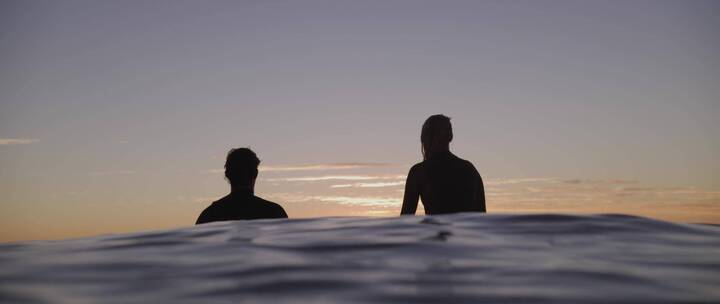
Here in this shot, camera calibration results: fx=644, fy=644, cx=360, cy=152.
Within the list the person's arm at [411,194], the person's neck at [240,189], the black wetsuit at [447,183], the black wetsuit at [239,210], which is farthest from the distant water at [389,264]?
the person's arm at [411,194]

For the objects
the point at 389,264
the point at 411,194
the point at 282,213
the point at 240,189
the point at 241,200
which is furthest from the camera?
the point at 411,194

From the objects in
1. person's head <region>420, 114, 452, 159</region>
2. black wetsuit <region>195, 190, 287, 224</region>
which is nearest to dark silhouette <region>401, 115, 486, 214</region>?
person's head <region>420, 114, 452, 159</region>

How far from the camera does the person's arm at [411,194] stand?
24.8 ft

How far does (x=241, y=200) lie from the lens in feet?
23.3

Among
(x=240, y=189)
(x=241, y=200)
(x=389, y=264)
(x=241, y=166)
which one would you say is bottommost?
(x=389, y=264)

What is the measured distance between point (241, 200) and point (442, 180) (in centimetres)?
231

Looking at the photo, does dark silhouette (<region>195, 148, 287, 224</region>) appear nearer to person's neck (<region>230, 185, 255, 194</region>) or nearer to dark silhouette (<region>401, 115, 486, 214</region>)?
person's neck (<region>230, 185, 255, 194</region>)

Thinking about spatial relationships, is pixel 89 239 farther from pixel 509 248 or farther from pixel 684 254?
pixel 684 254

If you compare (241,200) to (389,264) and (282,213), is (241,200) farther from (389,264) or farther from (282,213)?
(389,264)

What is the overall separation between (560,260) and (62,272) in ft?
8.83

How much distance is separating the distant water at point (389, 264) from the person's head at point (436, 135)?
246 cm

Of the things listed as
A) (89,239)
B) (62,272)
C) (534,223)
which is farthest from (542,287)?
(89,239)

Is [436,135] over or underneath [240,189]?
over

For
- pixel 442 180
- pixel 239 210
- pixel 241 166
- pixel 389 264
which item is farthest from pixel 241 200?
pixel 389 264
